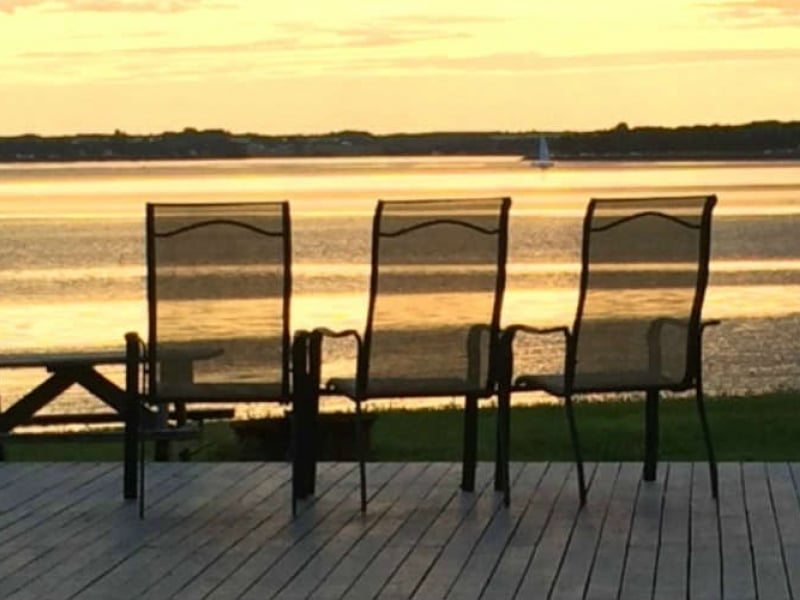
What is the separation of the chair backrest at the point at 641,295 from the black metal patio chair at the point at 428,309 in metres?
0.32

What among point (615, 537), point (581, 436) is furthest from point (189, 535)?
point (581, 436)

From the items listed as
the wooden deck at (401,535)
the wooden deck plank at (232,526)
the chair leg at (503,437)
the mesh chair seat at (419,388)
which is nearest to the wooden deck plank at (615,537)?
the wooden deck at (401,535)

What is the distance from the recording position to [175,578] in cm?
555

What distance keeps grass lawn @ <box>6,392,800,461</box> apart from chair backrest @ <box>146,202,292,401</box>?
231 centimetres

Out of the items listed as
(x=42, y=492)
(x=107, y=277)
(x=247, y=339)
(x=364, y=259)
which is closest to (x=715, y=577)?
(x=247, y=339)

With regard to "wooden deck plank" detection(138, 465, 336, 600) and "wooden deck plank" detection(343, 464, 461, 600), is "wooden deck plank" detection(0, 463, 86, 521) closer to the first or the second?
"wooden deck plank" detection(138, 465, 336, 600)

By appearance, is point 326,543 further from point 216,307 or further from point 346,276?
point 346,276

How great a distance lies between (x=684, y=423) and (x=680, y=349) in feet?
16.0

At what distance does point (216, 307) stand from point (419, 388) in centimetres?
76

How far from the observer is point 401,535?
618cm

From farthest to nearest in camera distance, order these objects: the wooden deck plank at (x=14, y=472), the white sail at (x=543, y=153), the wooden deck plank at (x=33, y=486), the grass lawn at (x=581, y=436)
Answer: the white sail at (x=543, y=153) → the grass lawn at (x=581, y=436) → the wooden deck plank at (x=14, y=472) → the wooden deck plank at (x=33, y=486)

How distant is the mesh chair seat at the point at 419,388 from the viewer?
22.2 ft

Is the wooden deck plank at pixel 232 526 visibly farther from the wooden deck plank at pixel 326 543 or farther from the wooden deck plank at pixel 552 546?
the wooden deck plank at pixel 552 546

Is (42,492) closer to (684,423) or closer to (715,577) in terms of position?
(715,577)
